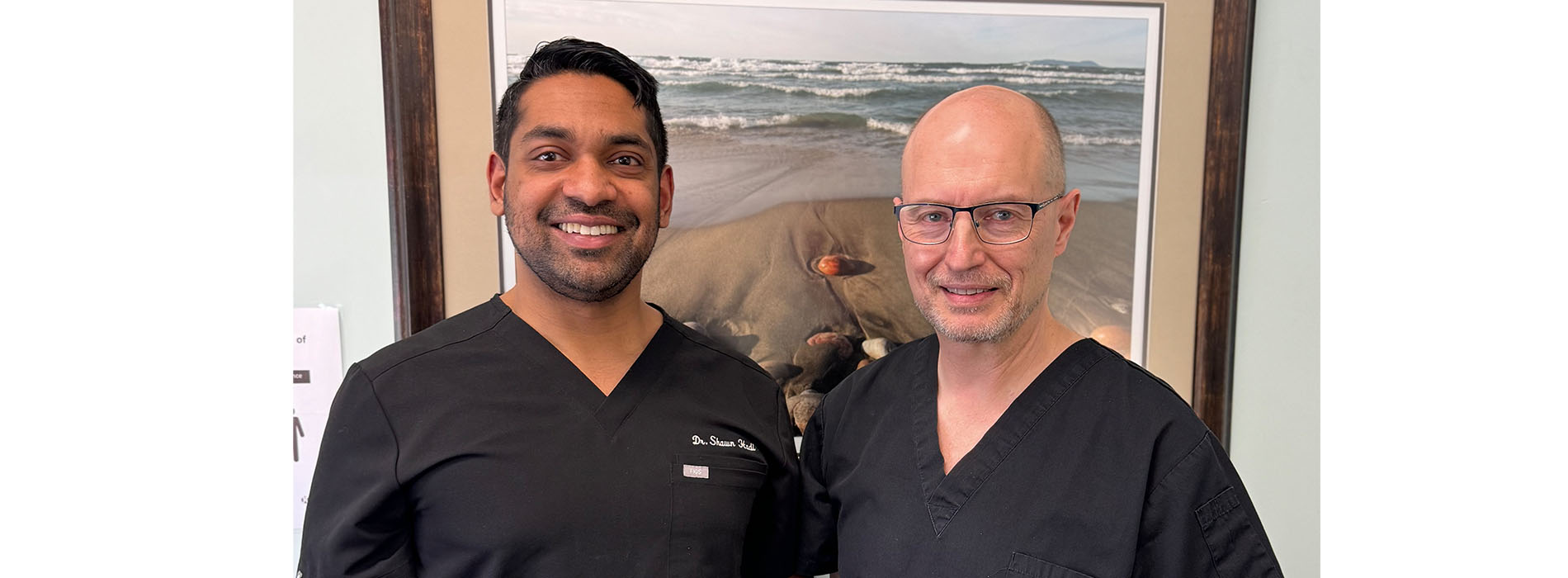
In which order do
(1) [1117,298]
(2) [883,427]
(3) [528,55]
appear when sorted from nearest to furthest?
1. (2) [883,427]
2. (3) [528,55]
3. (1) [1117,298]

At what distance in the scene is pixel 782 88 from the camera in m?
1.54

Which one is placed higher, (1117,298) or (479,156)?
(479,156)

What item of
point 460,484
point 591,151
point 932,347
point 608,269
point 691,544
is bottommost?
point 691,544

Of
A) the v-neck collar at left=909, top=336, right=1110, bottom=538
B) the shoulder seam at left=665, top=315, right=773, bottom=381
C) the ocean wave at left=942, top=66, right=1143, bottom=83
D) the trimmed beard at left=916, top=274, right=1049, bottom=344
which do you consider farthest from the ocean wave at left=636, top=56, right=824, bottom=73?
the v-neck collar at left=909, top=336, right=1110, bottom=538

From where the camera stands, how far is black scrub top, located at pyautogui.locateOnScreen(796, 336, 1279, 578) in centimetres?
104

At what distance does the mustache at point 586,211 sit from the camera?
1.12 meters

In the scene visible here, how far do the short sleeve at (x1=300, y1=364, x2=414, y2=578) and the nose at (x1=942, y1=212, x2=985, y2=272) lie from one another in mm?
792

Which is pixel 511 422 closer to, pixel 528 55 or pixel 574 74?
pixel 574 74

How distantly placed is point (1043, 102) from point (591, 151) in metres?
0.90

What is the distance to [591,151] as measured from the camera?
3.75 ft

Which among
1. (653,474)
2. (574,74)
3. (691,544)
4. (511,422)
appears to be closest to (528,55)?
(574,74)

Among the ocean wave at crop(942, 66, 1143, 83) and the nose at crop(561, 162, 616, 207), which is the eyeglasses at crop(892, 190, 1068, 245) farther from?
the ocean wave at crop(942, 66, 1143, 83)

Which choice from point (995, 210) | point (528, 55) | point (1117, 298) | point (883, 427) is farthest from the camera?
point (1117, 298)

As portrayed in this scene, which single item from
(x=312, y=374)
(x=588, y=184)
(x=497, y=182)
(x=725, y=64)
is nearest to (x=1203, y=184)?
(x=725, y=64)
